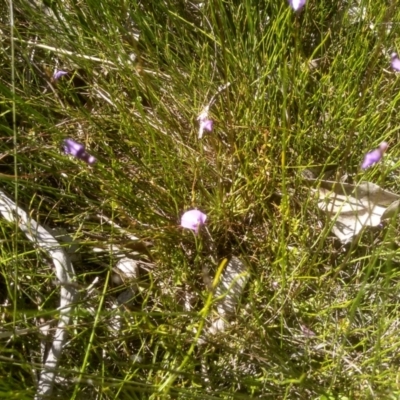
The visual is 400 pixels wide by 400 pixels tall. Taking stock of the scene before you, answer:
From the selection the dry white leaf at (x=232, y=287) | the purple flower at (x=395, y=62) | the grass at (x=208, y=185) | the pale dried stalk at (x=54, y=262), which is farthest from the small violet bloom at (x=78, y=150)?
the purple flower at (x=395, y=62)

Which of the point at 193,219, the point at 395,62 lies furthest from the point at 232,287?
the point at 395,62

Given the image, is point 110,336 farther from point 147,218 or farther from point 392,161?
point 392,161

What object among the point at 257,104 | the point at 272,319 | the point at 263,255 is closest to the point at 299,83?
the point at 257,104

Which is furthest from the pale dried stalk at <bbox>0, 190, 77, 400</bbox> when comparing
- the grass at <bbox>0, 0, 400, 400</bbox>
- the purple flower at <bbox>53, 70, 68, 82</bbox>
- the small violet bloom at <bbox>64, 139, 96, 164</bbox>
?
the purple flower at <bbox>53, 70, 68, 82</bbox>

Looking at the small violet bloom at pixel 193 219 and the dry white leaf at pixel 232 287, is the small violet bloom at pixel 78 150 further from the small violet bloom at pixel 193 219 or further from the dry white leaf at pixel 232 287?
the dry white leaf at pixel 232 287

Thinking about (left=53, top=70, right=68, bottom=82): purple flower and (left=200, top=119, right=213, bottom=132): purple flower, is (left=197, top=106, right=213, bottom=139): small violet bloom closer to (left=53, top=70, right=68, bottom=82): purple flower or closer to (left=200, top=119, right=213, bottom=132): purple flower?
(left=200, top=119, right=213, bottom=132): purple flower
